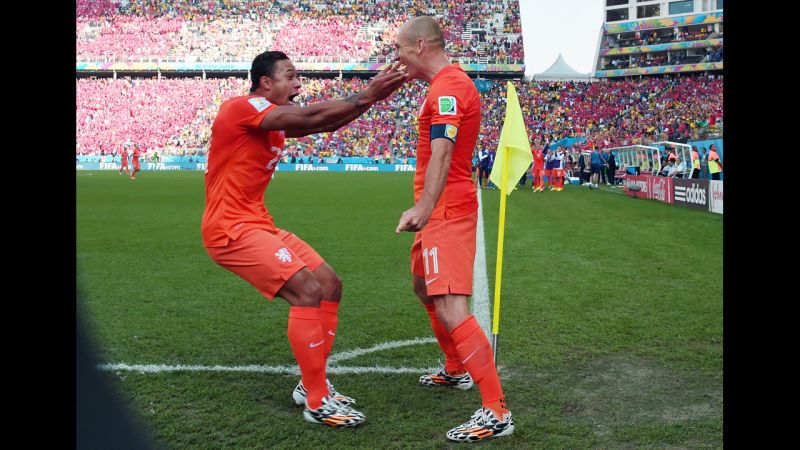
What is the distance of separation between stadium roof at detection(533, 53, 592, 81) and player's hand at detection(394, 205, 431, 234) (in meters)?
65.4

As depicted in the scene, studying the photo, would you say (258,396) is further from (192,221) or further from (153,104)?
(153,104)

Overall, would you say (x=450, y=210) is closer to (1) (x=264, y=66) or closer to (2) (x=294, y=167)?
(1) (x=264, y=66)

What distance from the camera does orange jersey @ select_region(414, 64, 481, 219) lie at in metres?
3.87

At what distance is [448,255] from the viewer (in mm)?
3980

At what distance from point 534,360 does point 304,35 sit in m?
63.1

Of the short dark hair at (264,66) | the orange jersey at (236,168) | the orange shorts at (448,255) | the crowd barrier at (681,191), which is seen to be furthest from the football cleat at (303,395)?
the crowd barrier at (681,191)

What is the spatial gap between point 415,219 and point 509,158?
142cm

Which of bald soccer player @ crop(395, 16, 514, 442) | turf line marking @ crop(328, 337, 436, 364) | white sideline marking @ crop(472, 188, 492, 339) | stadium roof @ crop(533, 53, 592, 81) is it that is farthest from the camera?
stadium roof @ crop(533, 53, 592, 81)

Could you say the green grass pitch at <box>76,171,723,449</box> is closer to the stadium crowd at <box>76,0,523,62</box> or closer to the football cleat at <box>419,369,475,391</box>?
the football cleat at <box>419,369,475,391</box>

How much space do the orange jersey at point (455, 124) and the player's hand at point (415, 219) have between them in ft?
1.22

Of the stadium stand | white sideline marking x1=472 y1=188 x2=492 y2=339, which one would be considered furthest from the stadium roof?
white sideline marking x1=472 y1=188 x2=492 y2=339

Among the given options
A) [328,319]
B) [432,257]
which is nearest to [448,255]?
[432,257]

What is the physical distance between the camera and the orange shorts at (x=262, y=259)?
13.8 feet

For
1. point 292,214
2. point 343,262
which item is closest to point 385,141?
point 292,214
